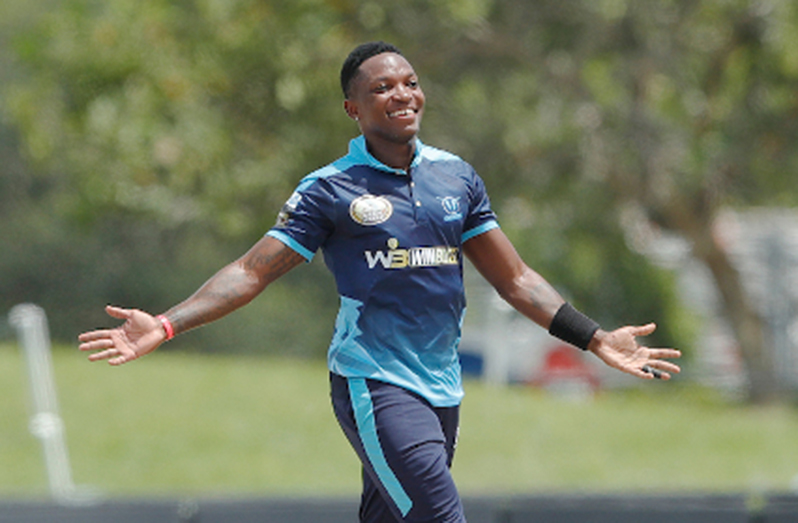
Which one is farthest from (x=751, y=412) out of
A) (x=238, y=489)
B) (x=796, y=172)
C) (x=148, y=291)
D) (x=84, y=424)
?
(x=148, y=291)

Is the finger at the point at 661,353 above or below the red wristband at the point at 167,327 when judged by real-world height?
below

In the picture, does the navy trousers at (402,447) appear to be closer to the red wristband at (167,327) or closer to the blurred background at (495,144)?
the red wristband at (167,327)

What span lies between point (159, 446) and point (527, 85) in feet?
22.5

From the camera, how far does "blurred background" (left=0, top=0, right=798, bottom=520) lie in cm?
1229

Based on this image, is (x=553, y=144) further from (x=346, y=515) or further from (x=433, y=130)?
(x=346, y=515)

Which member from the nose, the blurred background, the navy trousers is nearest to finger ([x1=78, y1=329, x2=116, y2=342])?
the navy trousers

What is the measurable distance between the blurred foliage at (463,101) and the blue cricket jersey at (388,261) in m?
8.38

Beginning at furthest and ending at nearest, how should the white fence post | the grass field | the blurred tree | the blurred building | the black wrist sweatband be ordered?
1. the blurred building
2. the blurred tree
3. the grass field
4. the white fence post
5. the black wrist sweatband

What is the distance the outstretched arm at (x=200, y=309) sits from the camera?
3684 millimetres

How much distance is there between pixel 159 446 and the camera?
11297 mm

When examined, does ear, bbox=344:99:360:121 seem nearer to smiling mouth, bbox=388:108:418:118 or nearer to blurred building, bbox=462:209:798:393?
smiling mouth, bbox=388:108:418:118

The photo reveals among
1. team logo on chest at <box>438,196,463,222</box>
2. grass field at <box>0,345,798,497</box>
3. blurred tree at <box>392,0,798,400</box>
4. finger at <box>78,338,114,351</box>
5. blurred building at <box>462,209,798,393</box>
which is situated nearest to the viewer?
finger at <box>78,338,114,351</box>

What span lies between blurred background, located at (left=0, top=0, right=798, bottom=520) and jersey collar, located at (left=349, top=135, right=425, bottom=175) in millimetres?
6629

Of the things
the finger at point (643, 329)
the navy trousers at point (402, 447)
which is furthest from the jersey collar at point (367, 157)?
the finger at point (643, 329)
